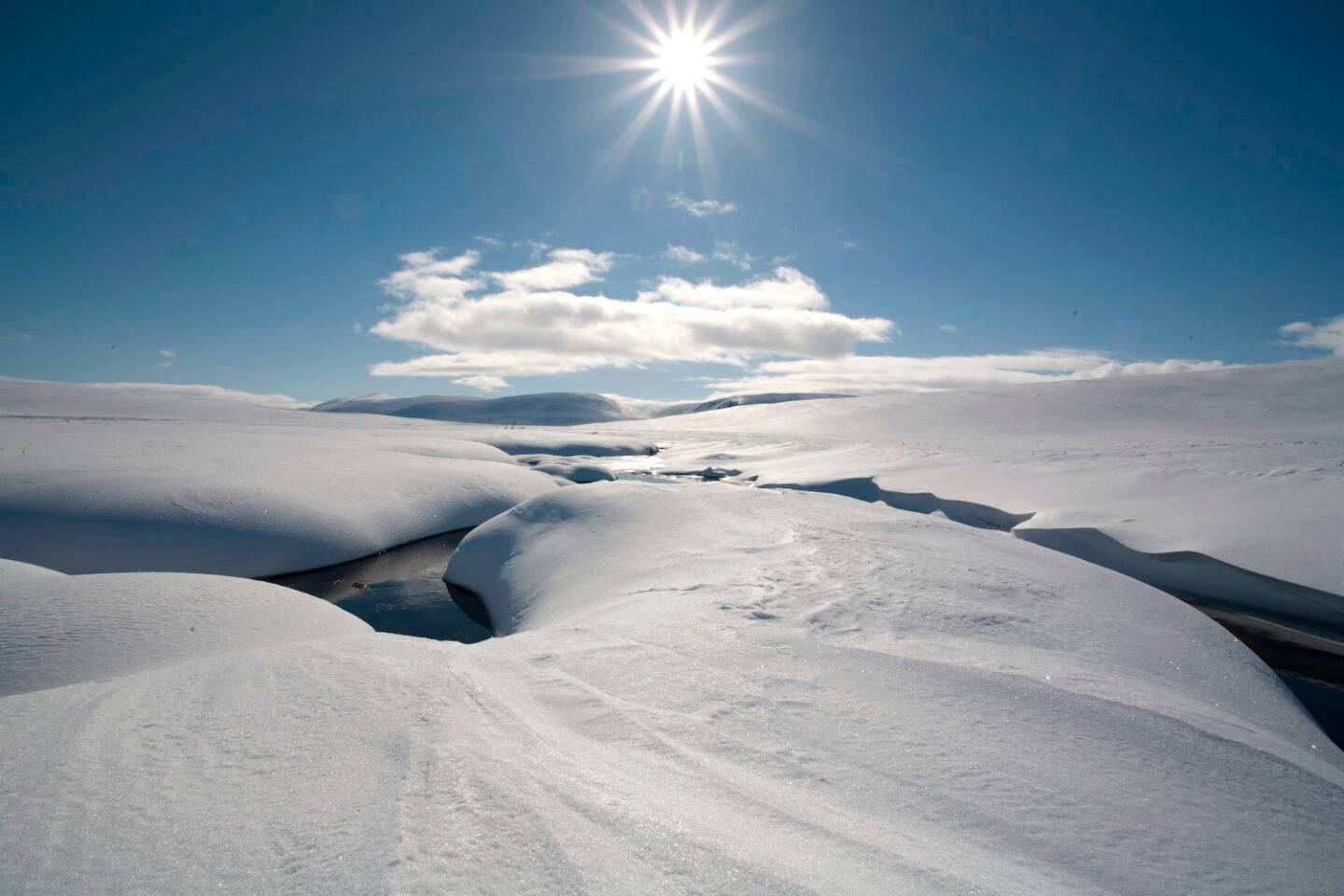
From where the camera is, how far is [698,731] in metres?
2.69

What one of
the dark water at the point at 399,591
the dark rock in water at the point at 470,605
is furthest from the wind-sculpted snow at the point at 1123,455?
the dark water at the point at 399,591

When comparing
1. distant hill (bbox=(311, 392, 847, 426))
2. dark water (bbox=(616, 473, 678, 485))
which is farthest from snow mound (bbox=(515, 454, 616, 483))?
distant hill (bbox=(311, 392, 847, 426))

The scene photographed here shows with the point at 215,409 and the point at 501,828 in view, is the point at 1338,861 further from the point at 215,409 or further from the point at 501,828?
the point at 215,409

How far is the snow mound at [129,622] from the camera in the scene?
354 centimetres

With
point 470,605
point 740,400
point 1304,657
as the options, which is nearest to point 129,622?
point 470,605

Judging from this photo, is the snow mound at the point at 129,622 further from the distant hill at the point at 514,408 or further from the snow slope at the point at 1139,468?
the distant hill at the point at 514,408

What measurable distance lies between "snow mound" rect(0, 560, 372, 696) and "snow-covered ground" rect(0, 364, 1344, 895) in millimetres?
26

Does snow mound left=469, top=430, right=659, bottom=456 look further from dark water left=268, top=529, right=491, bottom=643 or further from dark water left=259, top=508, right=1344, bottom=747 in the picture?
dark water left=268, top=529, right=491, bottom=643

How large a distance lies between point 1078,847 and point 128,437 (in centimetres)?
2291

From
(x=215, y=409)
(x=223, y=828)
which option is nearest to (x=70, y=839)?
(x=223, y=828)

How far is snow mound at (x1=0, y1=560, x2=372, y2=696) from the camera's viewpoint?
354 cm

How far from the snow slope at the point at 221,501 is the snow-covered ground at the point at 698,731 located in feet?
11.0

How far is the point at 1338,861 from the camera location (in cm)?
216

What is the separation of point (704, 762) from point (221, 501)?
31.7 feet
